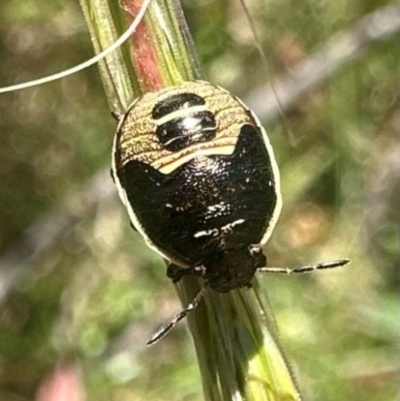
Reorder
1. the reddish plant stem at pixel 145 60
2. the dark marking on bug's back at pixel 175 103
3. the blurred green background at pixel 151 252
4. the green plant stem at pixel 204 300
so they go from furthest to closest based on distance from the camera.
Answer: the blurred green background at pixel 151 252 → the dark marking on bug's back at pixel 175 103 → the reddish plant stem at pixel 145 60 → the green plant stem at pixel 204 300

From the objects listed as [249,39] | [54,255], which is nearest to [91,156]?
[54,255]

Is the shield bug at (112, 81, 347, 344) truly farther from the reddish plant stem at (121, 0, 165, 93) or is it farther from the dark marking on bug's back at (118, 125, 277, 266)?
the reddish plant stem at (121, 0, 165, 93)

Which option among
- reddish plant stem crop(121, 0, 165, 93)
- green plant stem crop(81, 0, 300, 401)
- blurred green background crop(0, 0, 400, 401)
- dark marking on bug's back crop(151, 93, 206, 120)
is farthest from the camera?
blurred green background crop(0, 0, 400, 401)

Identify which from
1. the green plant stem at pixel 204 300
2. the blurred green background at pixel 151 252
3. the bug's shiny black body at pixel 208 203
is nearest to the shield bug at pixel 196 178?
the bug's shiny black body at pixel 208 203

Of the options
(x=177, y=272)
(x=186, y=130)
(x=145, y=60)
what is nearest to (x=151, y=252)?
(x=186, y=130)

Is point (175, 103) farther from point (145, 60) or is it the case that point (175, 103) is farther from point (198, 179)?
point (145, 60)

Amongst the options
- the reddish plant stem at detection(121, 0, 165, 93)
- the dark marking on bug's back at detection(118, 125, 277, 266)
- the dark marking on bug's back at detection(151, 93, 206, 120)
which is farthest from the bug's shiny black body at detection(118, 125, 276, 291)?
the reddish plant stem at detection(121, 0, 165, 93)

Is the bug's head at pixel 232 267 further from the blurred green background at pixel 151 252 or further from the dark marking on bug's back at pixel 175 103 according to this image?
the blurred green background at pixel 151 252
